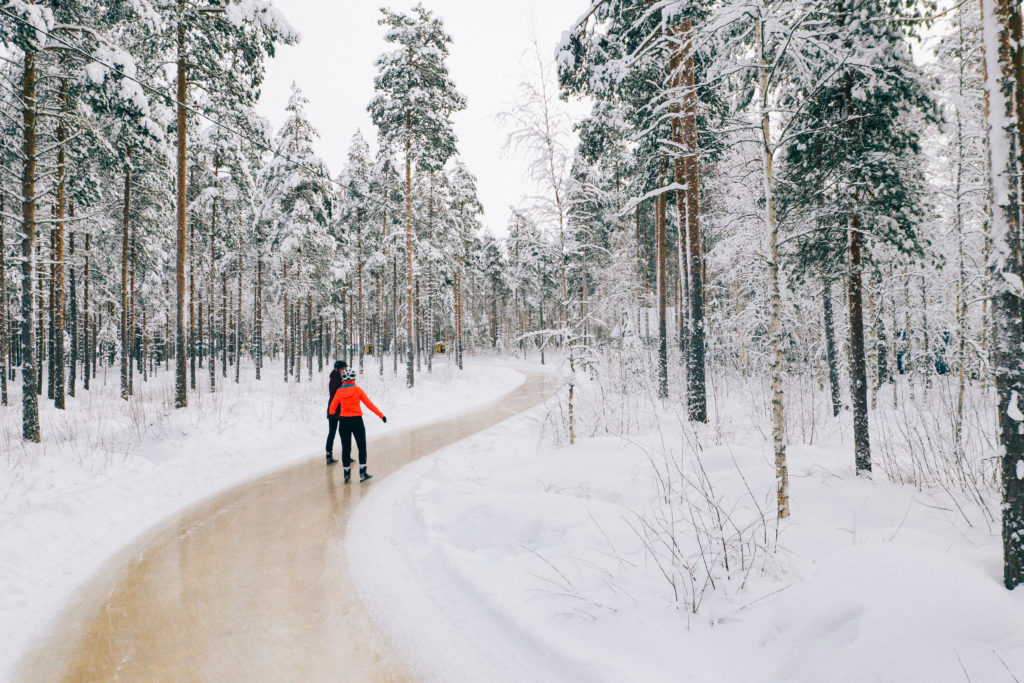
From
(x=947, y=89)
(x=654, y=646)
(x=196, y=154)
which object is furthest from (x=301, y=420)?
(x=947, y=89)

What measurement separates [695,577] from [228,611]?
3987 millimetres

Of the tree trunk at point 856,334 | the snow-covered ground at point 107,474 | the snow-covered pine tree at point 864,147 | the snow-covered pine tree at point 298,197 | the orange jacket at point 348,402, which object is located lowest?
the snow-covered ground at point 107,474

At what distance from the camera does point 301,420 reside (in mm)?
12922

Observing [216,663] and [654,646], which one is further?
[216,663]

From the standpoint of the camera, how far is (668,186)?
9.76m

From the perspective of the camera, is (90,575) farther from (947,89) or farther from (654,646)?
(947,89)

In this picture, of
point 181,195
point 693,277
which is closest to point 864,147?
point 693,277

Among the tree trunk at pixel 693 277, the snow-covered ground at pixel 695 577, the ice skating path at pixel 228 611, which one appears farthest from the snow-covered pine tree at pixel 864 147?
the ice skating path at pixel 228 611

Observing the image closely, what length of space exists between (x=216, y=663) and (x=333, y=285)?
106 feet

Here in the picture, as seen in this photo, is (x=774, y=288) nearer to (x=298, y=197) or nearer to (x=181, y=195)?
(x=181, y=195)

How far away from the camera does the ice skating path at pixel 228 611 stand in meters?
3.39

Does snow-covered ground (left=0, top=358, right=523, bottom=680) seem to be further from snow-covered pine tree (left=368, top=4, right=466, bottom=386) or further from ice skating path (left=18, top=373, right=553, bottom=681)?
snow-covered pine tree (left=368, top=4, right=466, bottom=386)

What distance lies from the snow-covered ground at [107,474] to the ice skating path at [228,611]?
1.22 ft

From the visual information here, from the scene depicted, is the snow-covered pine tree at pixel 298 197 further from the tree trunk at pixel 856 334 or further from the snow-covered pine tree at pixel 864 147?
the tree trunk at pixel 856 334
